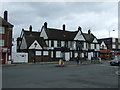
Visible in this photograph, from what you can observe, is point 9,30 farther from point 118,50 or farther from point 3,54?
point 118,50

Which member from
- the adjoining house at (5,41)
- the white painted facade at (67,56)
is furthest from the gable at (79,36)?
the adjoining house at (5,41)

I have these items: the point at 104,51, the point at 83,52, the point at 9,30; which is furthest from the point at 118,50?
the point at 9,30

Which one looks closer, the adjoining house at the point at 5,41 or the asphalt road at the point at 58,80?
the asphalt road at the point at 58,80

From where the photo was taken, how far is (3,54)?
39.1m

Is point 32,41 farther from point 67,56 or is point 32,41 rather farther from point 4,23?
point 67,56

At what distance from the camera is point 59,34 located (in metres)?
57.2

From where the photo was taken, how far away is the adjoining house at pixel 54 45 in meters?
49.8

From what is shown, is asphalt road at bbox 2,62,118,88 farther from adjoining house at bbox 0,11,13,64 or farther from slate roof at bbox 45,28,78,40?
slate roof at bbox 45,28,78,40

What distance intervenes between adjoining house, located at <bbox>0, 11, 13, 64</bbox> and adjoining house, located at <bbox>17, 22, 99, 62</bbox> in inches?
337

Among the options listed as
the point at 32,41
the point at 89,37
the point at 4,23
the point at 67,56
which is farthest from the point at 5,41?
the point at 89,37

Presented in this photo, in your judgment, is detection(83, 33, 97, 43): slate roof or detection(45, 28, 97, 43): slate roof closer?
detection(45, 28, 97, 43): slate roof

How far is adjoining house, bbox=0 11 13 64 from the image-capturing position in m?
38.8

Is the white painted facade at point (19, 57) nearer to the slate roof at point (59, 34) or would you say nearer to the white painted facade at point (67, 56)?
the slate roof at point (59, 34)

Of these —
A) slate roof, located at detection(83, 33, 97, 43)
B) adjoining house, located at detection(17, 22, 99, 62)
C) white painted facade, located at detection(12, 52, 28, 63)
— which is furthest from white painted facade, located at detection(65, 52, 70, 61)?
white painted facade, located at detection(12, 52, 28, 63)
